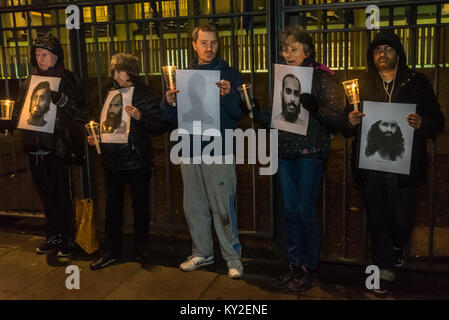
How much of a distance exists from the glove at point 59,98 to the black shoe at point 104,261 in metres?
1.46

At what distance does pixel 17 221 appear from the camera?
6.05 metres

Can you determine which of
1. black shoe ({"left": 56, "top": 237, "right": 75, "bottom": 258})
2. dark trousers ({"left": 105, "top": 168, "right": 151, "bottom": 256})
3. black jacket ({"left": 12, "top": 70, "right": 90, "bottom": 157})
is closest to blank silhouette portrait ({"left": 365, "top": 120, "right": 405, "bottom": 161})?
dark trousers ({"left": 105, "top": 168, "right": 151, "bottom": 256})

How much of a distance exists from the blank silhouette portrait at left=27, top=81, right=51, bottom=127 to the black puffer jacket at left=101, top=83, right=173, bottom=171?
2.40 ft

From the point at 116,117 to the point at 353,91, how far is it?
206 centimetres

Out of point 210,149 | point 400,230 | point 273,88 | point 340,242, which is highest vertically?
point 273,88

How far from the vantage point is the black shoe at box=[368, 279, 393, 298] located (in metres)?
3.83

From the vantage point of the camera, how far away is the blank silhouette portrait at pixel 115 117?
4352 mm

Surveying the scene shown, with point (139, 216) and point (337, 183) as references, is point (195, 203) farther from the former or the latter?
point (337, 183)

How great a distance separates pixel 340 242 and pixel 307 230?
1.64 m

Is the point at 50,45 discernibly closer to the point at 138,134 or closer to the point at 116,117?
the point at 116,117

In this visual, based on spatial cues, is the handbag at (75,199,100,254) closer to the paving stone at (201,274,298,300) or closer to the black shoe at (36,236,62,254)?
the black shoe at (36,236,62,254)

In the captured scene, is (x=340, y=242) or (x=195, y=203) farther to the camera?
(x=340, y=242)

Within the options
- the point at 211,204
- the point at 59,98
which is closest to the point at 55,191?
the point at 59,98

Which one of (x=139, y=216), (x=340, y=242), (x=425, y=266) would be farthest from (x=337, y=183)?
(x=139, y=216)
